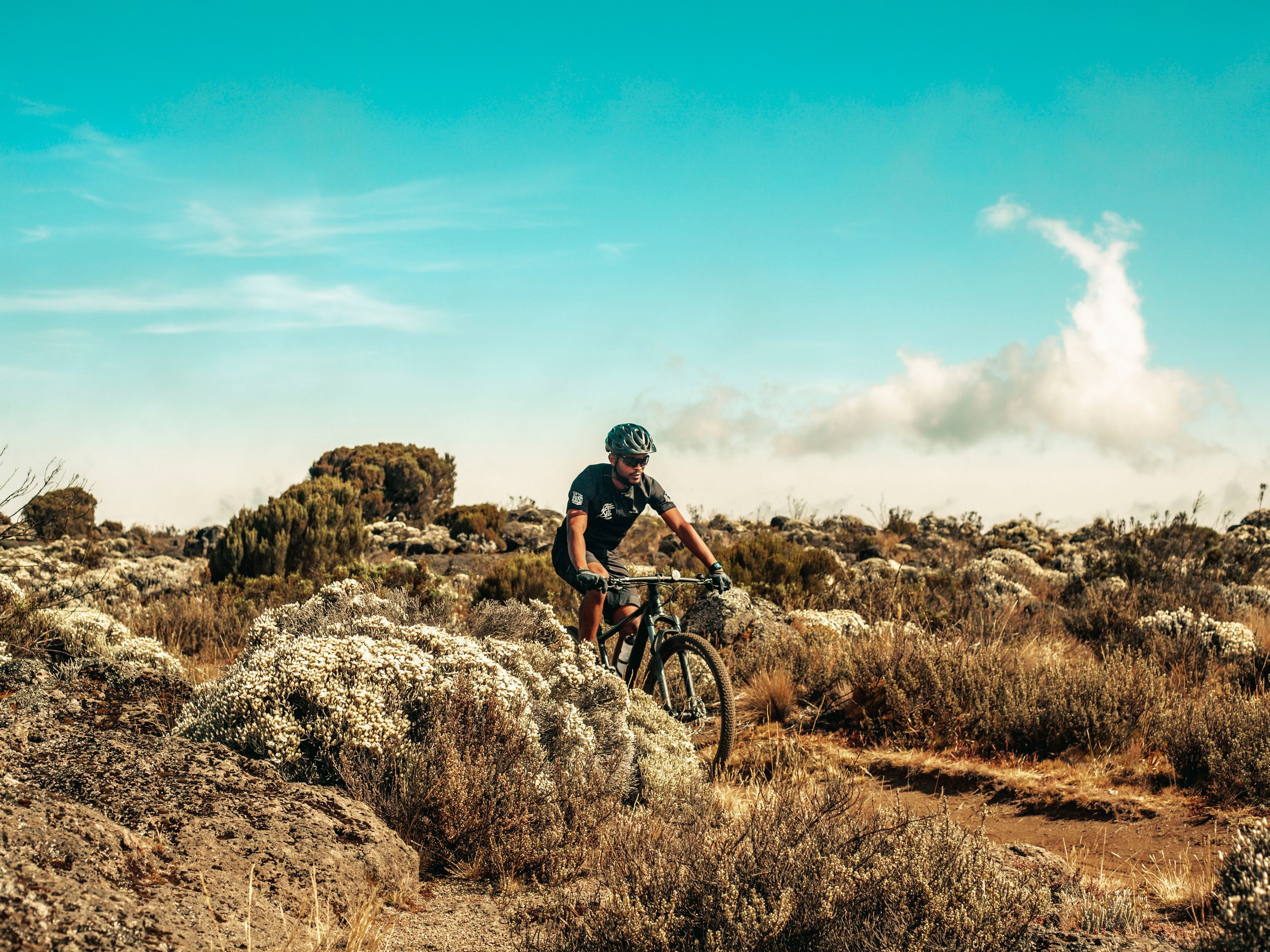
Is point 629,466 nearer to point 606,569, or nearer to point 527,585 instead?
point 606,569

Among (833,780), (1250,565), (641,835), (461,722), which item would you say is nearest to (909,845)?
(833,780)

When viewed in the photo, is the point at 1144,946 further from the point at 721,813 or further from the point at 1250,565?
the point at 1250,565

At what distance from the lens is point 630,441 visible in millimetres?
6699

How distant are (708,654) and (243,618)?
7.43 metres

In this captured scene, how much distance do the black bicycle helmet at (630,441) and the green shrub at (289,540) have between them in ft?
33.6

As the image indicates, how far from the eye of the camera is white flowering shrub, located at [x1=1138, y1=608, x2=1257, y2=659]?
8.98 metres

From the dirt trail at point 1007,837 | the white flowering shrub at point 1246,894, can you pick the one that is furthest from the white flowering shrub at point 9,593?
the white flowering shrub at point 1246,894

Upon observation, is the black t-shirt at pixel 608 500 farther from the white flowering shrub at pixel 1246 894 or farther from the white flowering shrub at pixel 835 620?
the white flowering shrub at pixel 1246 894

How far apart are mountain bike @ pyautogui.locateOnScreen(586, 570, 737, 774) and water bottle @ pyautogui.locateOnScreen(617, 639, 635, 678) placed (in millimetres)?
27

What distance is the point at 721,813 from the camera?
4617 mm

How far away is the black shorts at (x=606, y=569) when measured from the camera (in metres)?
6.78

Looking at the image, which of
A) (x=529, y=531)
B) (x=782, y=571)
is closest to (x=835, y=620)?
(x=782, y=571)

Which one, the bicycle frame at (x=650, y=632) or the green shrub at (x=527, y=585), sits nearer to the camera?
the bicycle frame at (x=650, y=632)

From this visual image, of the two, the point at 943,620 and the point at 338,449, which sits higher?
the point at 338,449
